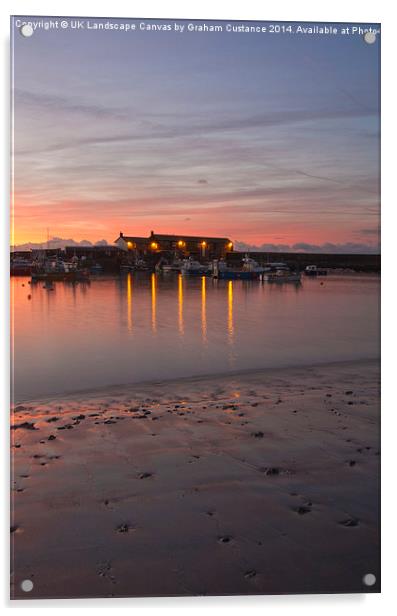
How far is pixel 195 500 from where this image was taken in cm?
313

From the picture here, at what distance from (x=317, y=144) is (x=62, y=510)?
291 cm

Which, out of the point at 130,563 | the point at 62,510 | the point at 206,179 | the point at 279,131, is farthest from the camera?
the point at 206,179

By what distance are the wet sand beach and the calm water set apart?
512 millimetres

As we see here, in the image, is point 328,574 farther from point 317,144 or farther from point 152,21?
point 152,21

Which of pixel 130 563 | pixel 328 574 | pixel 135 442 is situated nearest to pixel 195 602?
pixel 130 563

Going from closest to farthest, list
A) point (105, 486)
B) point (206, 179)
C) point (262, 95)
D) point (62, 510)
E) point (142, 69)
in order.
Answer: point (62, 510)
point (105, 486)
point (142, 69)
point (262, 95)
point (206, 179)

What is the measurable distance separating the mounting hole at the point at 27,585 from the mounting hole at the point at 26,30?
9.83 ft

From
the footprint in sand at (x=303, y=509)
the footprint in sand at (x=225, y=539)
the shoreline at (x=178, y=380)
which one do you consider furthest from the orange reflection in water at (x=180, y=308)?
the footprint in sand at (x=225, y=539)

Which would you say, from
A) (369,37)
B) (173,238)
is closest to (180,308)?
(173,238)

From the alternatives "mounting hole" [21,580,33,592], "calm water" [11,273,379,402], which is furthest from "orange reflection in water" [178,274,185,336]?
"mounting hole" [21,580,33,592]

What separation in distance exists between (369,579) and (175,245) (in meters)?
3.29

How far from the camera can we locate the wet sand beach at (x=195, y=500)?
2.78 meters

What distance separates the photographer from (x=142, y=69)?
11.7ft
